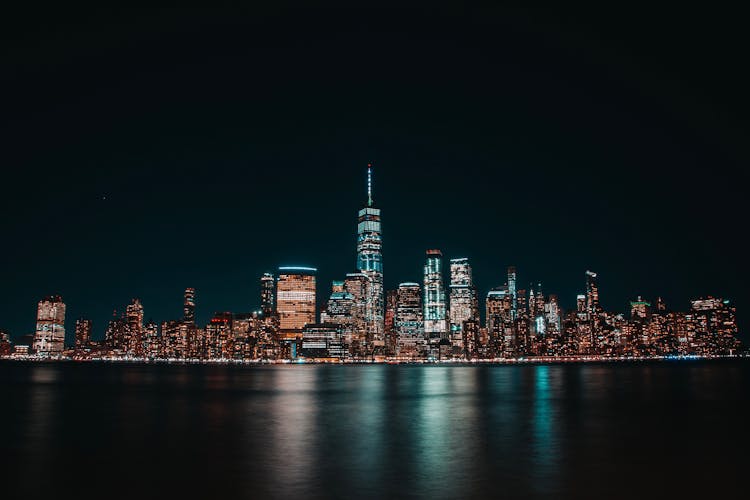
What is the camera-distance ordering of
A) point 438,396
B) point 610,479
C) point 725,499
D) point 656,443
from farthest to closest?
1. point 438,396
2. point 656,443
3. point 610,479
4. point 725,499

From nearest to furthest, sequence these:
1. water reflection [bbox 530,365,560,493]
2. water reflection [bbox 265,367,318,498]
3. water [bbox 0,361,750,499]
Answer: water [bbox 0,361,750,499], water reflection [bbox 265,367,318,498], water reflection [bbox 530,365,560,493]

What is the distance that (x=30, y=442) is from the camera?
3394cm

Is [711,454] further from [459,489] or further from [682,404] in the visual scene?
[682,404]

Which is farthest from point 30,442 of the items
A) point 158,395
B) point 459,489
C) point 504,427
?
point 158,395

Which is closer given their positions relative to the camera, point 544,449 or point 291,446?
point 544,449

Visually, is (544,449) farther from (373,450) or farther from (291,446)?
(291,446)

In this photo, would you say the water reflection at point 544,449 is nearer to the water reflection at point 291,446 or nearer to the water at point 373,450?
the water at point 373,450

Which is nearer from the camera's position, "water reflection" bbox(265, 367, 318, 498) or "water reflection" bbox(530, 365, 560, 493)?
"water reflection" bbox(265, 367, 318, 498)

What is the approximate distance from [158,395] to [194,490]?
2137 inches

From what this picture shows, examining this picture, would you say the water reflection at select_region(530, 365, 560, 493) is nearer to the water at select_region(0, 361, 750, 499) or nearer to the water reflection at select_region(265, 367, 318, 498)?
the water at select_region(0, 361, 750, 499)

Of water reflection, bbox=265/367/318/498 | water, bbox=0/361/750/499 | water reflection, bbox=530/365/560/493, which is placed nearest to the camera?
water, bbox=0/361/750/499

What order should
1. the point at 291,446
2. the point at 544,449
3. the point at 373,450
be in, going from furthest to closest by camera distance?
the point at 291,446 < the point at 544,449 < the point at 373,450

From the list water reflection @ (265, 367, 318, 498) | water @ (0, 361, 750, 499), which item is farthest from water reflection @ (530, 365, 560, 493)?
water reflection @ (265, 367, 318, 498)

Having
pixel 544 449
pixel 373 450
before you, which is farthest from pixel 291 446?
pixel 544 449
